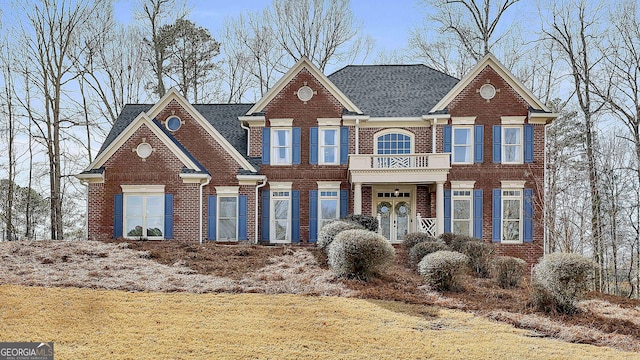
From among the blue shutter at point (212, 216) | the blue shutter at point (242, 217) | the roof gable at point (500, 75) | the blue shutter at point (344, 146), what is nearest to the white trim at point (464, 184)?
the roof gable at point (500, 75)

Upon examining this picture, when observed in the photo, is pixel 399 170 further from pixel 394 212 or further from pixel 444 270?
pixel 444 270

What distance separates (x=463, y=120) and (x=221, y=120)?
34.7ft

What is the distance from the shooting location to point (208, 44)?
121ft

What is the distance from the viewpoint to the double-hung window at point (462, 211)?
2372 cm

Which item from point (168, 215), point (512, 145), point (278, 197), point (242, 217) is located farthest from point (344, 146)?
point (168, 215)

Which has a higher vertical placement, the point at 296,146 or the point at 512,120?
the point at 512,120

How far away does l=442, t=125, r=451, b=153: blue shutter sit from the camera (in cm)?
2391

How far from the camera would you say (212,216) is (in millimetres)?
23547

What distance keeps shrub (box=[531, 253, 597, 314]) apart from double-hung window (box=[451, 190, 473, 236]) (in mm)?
10888

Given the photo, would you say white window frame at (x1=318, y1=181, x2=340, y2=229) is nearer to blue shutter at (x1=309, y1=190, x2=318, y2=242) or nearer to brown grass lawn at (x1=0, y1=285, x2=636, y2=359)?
blue shutter at (x1=309, y1=190, x2=318, y2=242)

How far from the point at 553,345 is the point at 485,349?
140 centimetres

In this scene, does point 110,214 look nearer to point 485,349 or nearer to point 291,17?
point 485,349

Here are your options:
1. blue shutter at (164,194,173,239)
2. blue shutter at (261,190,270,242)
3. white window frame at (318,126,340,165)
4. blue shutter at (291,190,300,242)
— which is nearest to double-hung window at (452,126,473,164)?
white window frame at (318,126,340,165)

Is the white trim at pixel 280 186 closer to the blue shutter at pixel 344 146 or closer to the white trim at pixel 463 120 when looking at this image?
the blue shutter at pixel 344 146
